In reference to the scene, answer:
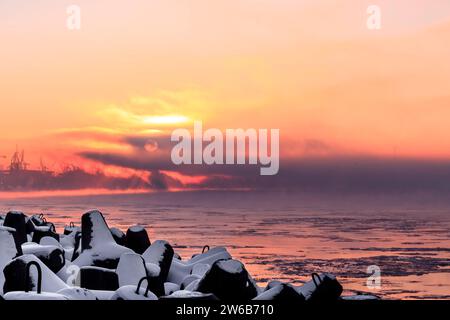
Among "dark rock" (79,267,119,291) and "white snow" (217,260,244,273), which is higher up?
"white snow" (217,260,244,273)

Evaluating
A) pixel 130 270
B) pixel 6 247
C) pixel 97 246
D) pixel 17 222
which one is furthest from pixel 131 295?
pixel 17 222

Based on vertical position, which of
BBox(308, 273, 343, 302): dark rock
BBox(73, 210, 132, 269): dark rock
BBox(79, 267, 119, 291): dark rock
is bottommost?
BBox(308, 273, 343, 302): dark rock

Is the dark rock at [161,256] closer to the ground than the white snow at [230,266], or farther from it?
closer to the ground

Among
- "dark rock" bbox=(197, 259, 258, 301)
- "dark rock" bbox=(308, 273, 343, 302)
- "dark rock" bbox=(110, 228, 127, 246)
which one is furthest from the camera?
"dark rock" bbox=(110, 228, 127, 246)

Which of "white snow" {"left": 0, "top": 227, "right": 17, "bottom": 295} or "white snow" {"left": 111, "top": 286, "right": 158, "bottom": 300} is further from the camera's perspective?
"white snow" {"left": 0, "top": 227, "right": 17, "bottom": 295}

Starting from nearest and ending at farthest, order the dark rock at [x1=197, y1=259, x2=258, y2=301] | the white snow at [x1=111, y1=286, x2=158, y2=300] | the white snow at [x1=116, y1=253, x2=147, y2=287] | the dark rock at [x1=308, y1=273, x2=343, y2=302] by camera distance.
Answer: the white snow at [x1=111, y1=286, x2=158, y2=300] < the dark rock at [x1=197, y1=259, x2=258, y2=301] < the white snow at [x1=116, y1=253, x2=147, y2=287] < the dark rock at [x1=308, y1=273, x2=343, y2=302]

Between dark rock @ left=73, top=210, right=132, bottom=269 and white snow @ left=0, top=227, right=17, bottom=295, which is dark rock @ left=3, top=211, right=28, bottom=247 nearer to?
dark rock @ left=73, top=210, right=132, bottom=269

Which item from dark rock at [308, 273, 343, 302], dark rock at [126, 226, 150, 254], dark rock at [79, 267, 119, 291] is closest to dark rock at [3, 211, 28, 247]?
dark rock at [126, 226, 150, 254]

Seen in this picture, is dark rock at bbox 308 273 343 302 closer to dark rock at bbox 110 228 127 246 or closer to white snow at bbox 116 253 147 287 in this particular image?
white snow at bbox 116 253 147 287

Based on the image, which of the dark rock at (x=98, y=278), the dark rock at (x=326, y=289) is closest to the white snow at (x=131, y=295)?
the dark rock at (x=98, y=278)

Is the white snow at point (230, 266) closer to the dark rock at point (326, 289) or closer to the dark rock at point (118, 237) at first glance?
the dark rock at point (326, 289)
